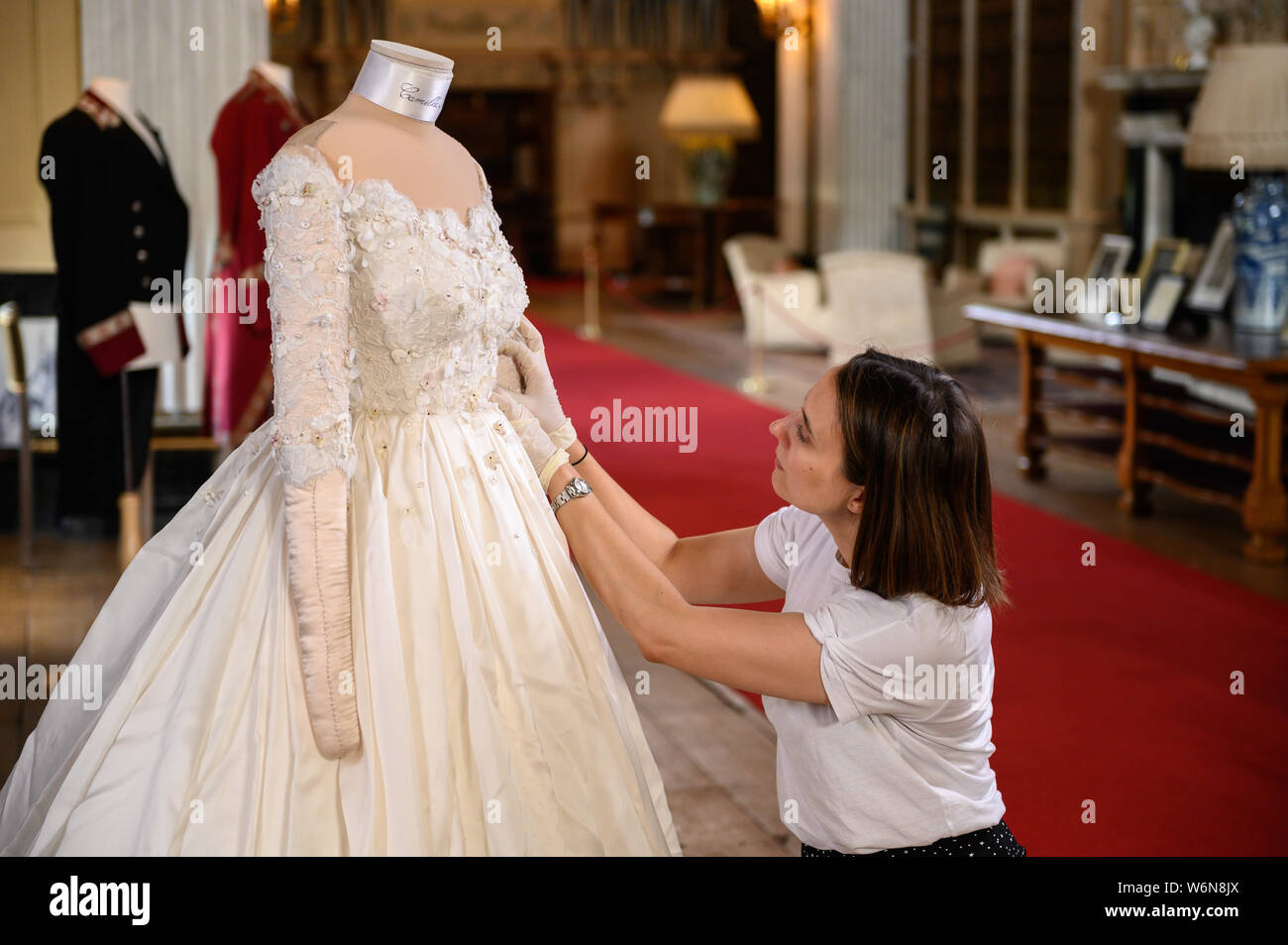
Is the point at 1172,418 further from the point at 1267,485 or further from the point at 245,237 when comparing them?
the point at 245,237

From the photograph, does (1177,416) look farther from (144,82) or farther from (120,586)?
(120,586)

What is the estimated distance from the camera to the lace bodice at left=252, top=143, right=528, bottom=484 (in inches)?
71.9

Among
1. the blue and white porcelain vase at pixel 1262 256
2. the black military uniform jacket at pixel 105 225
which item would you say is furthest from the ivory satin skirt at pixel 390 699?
the blue and white porcelain vase at pixel 1262 256

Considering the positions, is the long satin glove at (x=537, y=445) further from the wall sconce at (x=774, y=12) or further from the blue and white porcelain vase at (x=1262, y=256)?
the wall sconce at (x=774, y=12)

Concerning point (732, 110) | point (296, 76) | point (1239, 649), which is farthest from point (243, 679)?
point (296, 76)

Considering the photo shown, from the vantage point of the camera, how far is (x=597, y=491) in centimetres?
221

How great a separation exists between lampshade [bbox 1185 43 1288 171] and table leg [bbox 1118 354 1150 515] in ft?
2.91

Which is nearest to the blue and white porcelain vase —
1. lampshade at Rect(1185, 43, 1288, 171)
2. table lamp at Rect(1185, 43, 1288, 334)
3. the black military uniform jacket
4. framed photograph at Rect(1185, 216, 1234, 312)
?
table lamp at Rect(1185, 43, 1288, 334)

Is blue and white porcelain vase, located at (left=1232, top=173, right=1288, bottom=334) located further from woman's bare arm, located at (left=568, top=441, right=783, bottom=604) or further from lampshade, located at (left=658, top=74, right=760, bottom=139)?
lampshade, located at (left=658, top=74, right=760, bottom=139)

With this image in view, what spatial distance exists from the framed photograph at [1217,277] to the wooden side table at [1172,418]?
0.96 ft

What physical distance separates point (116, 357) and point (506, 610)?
3400mm

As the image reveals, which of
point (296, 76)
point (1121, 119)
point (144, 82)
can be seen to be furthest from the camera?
point (296, 76)

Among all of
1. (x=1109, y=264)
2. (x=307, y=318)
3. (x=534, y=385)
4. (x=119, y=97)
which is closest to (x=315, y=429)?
(x=307, y=318)

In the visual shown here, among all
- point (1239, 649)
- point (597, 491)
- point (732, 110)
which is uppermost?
point (732, 110)
